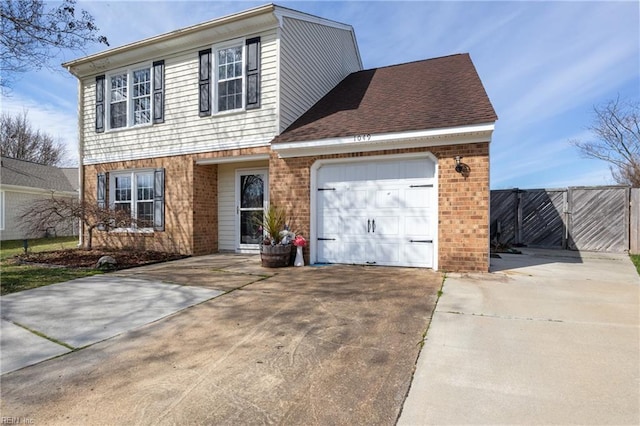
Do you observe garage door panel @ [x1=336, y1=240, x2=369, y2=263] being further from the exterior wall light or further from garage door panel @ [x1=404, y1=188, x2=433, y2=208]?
the exterior wall light

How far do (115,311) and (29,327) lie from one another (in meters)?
0.81

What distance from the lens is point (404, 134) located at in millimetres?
6227

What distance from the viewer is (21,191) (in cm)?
1588

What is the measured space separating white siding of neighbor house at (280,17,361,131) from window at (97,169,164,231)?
428cm

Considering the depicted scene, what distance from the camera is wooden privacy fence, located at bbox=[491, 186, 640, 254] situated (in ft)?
29.2

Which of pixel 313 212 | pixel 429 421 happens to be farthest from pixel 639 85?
pixel 429 421

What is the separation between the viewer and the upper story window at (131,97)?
9.24m

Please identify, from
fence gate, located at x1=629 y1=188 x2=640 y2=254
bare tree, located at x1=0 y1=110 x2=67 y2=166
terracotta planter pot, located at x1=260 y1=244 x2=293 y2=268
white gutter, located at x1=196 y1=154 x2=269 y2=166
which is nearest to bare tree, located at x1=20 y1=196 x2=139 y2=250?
white gutter, located at x1=196 y1=154 x2=269 y2=166

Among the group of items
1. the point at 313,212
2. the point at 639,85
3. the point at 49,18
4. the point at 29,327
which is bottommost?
the point at 29,327

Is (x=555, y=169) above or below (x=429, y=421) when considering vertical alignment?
above

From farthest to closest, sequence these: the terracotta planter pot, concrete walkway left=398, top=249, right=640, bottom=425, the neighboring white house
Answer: the neighboring white house → the terracotta planter pot → concrete walkway left=398, top=249, right=640, bottom=425

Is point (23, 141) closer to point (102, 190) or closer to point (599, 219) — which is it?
point (102, 190)

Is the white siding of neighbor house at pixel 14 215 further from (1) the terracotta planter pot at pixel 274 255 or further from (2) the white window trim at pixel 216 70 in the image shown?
(1) the terracotta planter pot at pixel 274 255

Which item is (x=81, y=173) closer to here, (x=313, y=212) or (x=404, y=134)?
(x=313, y=212)
